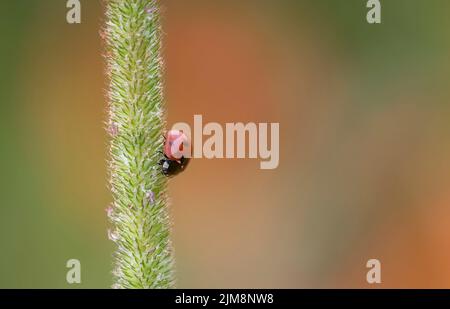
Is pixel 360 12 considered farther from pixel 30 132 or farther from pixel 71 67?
pixel 30 132

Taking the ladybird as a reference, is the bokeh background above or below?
above

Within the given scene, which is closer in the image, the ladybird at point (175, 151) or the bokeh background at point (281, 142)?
the ladybird at point (175, 151)

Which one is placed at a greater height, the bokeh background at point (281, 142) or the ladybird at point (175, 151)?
the bokeh background at point (281, 142)

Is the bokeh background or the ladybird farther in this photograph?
the bokeh background

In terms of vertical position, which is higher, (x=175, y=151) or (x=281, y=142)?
(x=281, y=142)

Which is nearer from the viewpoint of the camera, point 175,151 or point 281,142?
point 175,151
